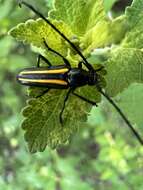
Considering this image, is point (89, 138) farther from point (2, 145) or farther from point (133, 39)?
point (133, 39)

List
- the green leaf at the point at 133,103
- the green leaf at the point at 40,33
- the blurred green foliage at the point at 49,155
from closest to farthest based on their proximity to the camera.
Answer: the green leaf at the point at 40,33 < the green leaf at the point at 133,103 < the blurred green foliage at the point at 49,155

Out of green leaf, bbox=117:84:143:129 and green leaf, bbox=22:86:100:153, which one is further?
green leaf, bbox=117:84:143:129

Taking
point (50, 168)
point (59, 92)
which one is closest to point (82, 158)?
point (50, 168)

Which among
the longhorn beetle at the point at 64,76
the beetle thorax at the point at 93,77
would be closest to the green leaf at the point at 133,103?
the longhorn beetle at the point at 64,76

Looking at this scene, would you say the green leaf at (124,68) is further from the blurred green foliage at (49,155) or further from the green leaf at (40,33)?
the blurred green foliage at (49,155)

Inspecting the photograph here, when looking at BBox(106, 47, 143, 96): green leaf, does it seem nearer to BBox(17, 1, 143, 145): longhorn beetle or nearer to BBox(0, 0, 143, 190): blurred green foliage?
BBox(17, 1, 143, 145): longhorn beetle

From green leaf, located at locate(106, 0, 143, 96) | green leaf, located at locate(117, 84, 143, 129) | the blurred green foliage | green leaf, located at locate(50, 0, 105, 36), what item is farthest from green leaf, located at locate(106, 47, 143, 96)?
the blurred green foliage
